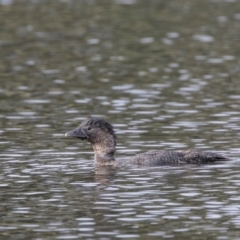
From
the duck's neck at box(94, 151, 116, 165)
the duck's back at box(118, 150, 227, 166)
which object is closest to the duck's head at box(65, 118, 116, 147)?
the duck's neck at box(94, 151, 116, 165)

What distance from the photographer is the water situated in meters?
15.4

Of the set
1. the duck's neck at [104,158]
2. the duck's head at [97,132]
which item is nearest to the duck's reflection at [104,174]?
the duck's neck at [104,158]

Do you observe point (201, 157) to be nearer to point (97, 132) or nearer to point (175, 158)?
point (175, 158)

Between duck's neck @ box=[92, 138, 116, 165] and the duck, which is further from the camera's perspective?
duck's neck @ box=[92, 138, 116, 165]

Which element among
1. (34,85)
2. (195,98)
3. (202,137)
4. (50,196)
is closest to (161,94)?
(195,98)

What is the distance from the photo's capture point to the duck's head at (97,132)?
66.4ft

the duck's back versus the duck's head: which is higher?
the duck's head

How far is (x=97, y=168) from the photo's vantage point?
1961cm

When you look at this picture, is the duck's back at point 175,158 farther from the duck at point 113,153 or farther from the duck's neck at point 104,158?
the duck's neck at point 104,158

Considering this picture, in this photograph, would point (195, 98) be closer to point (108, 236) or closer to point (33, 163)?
point (33, 163)

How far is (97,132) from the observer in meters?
20.4

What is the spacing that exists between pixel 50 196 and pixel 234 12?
2874 centimetres

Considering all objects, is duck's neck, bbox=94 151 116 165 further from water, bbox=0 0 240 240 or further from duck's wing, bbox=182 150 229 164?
duck's wing, bbox=182 150 229 164

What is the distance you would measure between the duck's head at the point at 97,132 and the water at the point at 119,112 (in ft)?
1.81
